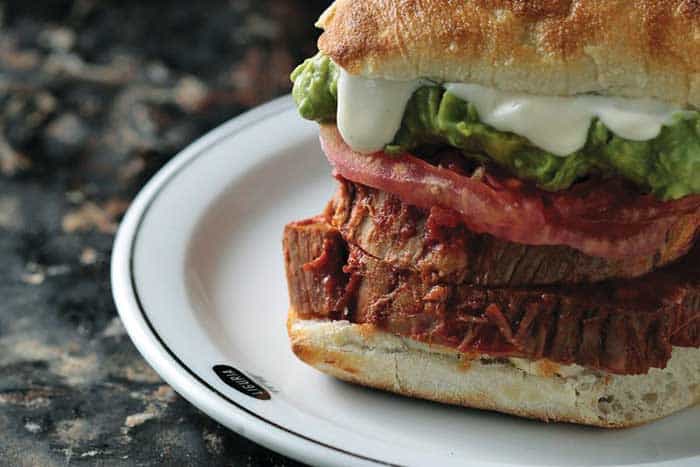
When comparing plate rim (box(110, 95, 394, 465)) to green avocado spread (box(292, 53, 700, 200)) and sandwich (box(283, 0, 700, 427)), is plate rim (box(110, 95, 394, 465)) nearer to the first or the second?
sandwich (box(283, 0, 700, 427))

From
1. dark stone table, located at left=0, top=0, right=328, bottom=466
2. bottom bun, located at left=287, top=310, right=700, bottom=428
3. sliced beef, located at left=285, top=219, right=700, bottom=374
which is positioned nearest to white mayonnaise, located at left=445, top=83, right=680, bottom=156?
sliced beef, located at left=285, top=219, right=700, bottom=374

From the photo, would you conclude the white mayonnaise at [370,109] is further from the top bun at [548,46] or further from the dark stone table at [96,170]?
the dark stone table at [96,170]

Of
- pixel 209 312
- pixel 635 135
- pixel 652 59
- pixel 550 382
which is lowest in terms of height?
pixel 209 312

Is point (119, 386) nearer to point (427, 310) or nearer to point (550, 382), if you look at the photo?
point (427, 310)

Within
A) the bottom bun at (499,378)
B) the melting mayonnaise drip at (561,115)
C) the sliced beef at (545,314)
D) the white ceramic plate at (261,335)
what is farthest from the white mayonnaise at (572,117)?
the white ceramic plate at (261,335)

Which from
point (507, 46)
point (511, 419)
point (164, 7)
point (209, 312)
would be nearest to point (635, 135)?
point (507, 46)

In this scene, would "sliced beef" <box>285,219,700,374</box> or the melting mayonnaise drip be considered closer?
the melting mayonnaise drip

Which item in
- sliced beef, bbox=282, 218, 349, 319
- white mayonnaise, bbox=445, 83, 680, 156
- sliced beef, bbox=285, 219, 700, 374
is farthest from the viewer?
sliced beef, bbox=282, 218, 349, 319
